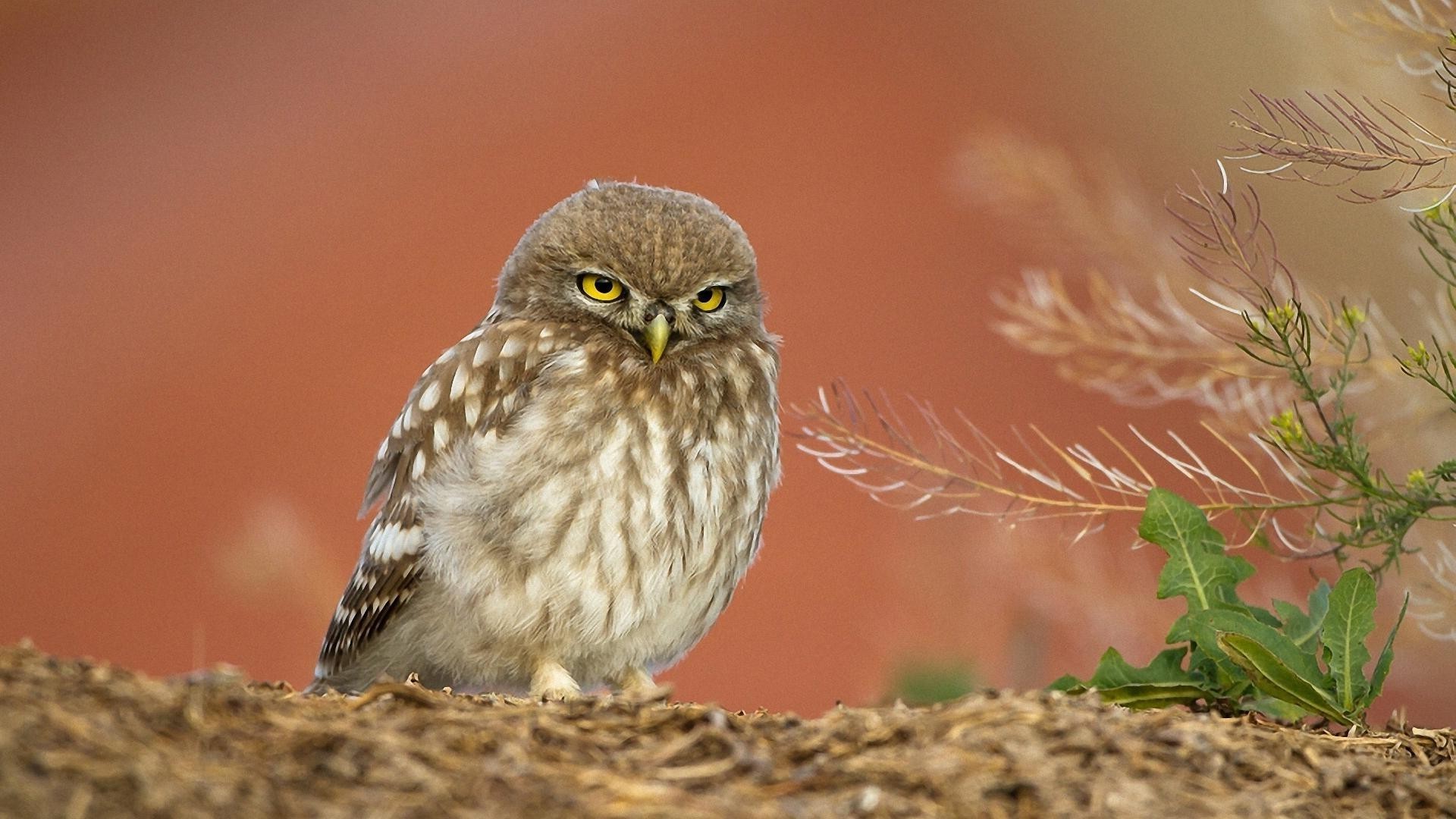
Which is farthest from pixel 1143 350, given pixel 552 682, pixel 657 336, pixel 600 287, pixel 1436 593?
pixel 552 682

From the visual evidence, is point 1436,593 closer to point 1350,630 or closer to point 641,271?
point 1350,630

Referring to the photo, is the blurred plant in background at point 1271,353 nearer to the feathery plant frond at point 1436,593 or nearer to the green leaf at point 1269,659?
the feathery plant frond at point 1436,593

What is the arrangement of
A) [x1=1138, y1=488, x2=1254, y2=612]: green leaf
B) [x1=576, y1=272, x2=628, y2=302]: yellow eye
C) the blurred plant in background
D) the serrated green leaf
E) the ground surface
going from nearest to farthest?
the ground surface → the serrated green leaf → the blurred plant in background → [x1=1138, y1=488, x2=1254, y2=612]: green leaf → [x1=576, y1=272, x2=628, y2=302]: yellow eye

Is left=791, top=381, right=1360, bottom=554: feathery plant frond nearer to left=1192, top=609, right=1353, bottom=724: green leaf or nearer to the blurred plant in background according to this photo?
the blurred plant in background

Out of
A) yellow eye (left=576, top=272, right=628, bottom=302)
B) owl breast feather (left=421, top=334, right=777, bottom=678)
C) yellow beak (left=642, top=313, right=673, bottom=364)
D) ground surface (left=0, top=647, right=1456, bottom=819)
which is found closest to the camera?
ground surface (left=0, top=647, right=1456, bottom=819)

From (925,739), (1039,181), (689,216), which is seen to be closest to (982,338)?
(1039,181)

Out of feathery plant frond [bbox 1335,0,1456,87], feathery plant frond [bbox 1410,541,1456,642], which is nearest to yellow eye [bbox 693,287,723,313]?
feathery plant frond [bbox 1335,0,1456,87]

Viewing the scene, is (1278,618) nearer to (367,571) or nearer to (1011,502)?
(1011,502)
